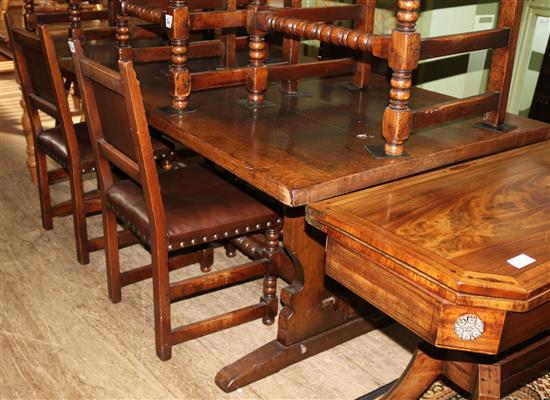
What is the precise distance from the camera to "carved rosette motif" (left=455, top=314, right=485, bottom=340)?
1.25m

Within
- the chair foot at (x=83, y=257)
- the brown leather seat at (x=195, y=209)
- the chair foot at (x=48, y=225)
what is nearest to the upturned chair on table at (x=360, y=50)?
the brown leather seat at (x=195, y=209)

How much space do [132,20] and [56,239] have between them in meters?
1.49

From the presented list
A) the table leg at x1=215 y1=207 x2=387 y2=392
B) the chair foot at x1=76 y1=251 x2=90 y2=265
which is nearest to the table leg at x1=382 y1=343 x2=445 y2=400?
the table leg at x1=215 y1=207 x2=387 y2=392

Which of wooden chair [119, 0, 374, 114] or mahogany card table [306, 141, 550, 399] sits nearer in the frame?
mahogany card table [306, 141, 550, 399]

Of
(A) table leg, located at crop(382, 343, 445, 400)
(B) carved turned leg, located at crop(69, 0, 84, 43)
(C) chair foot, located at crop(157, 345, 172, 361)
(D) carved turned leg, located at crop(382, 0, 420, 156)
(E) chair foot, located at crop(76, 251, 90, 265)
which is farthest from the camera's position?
(B) carved turned leg, located at crop(69, 0, 84, 43)

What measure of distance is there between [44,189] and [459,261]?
217 centimetres

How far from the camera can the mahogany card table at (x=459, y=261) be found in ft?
4.11

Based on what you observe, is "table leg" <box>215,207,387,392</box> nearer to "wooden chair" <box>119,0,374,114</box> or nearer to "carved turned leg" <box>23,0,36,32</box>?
"wooden chair" <box>119,0,374,114</box>

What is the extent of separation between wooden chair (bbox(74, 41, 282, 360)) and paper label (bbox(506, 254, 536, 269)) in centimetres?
93

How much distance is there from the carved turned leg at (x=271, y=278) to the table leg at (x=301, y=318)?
0.73 feet

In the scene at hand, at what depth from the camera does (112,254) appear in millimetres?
2350

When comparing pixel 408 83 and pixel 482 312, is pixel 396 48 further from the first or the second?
pixel 482 312

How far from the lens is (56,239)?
9.69 ft

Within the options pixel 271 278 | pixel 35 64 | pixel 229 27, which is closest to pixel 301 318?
pixel 271 278
